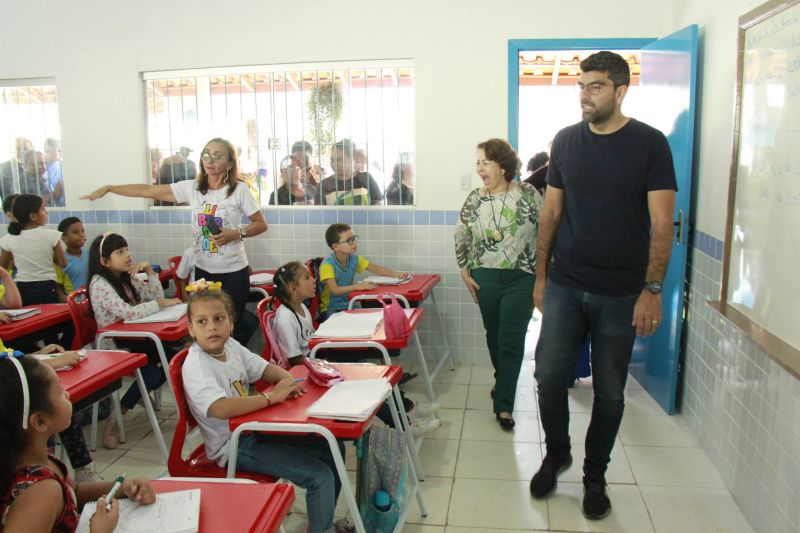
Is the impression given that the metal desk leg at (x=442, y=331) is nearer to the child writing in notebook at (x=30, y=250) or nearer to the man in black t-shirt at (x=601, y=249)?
the man in black t-shirt at (x=601, y=249)

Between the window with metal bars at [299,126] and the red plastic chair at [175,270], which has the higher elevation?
the window with metal bars at [299,126]

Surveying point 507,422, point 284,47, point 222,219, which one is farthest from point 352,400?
point 284,47

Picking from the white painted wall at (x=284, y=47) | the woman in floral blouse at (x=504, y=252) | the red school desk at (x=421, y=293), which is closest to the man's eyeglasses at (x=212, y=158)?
the red school desk at (x=421, y=293)

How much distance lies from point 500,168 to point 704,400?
156 centimetres

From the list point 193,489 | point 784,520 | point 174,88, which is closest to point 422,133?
point 174,88

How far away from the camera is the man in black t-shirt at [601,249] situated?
8.05ft

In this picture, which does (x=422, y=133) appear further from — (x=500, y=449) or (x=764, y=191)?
(x=764, y=191)

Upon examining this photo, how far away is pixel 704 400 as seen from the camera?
133 inches

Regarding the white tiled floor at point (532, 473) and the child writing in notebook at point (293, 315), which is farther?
the child writing in notebook at point (293, 315)

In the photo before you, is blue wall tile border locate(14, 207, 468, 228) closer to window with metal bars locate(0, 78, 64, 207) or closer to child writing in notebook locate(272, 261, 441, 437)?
window with metal bars locate(0, 78, 64, 207)

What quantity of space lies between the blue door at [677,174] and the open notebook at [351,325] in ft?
5.42

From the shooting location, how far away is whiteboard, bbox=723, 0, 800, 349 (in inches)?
89.4

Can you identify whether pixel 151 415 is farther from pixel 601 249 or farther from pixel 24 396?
pixel 601 249

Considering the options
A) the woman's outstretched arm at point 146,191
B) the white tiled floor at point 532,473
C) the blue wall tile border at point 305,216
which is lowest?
the white tiled floor at point 532,473
